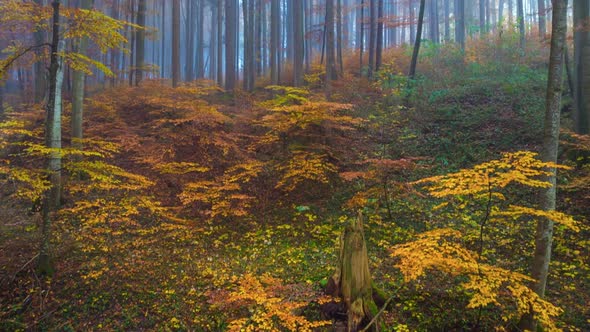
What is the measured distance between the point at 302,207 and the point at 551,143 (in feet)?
21.6

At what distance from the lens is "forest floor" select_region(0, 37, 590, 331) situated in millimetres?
6133

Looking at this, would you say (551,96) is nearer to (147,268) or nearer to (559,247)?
(559,247)

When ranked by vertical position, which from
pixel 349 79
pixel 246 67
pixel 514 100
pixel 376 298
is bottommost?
pixel 376 298

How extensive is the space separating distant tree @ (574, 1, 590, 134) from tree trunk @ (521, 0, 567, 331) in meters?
6.38

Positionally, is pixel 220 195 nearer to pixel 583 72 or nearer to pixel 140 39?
pixel 583 72

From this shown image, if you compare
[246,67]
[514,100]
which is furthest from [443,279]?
[246,67]

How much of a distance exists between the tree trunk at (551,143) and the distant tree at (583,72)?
20.9 feet

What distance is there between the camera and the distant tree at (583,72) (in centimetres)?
1038

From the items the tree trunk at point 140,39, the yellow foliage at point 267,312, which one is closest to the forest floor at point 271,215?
the yellow foliage at point 267,312

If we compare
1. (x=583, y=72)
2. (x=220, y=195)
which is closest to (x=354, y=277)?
(x=220, y=195)

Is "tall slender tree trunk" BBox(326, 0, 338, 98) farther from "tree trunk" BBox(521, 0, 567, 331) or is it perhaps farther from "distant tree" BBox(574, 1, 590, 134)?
"tree trunk" BBox(521, 0, 567, 331)

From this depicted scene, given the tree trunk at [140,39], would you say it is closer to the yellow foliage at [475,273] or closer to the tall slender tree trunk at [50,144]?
the tall slender tree trunk at [50,144]

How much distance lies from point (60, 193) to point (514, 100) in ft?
57.4

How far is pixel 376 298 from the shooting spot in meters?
6.14
